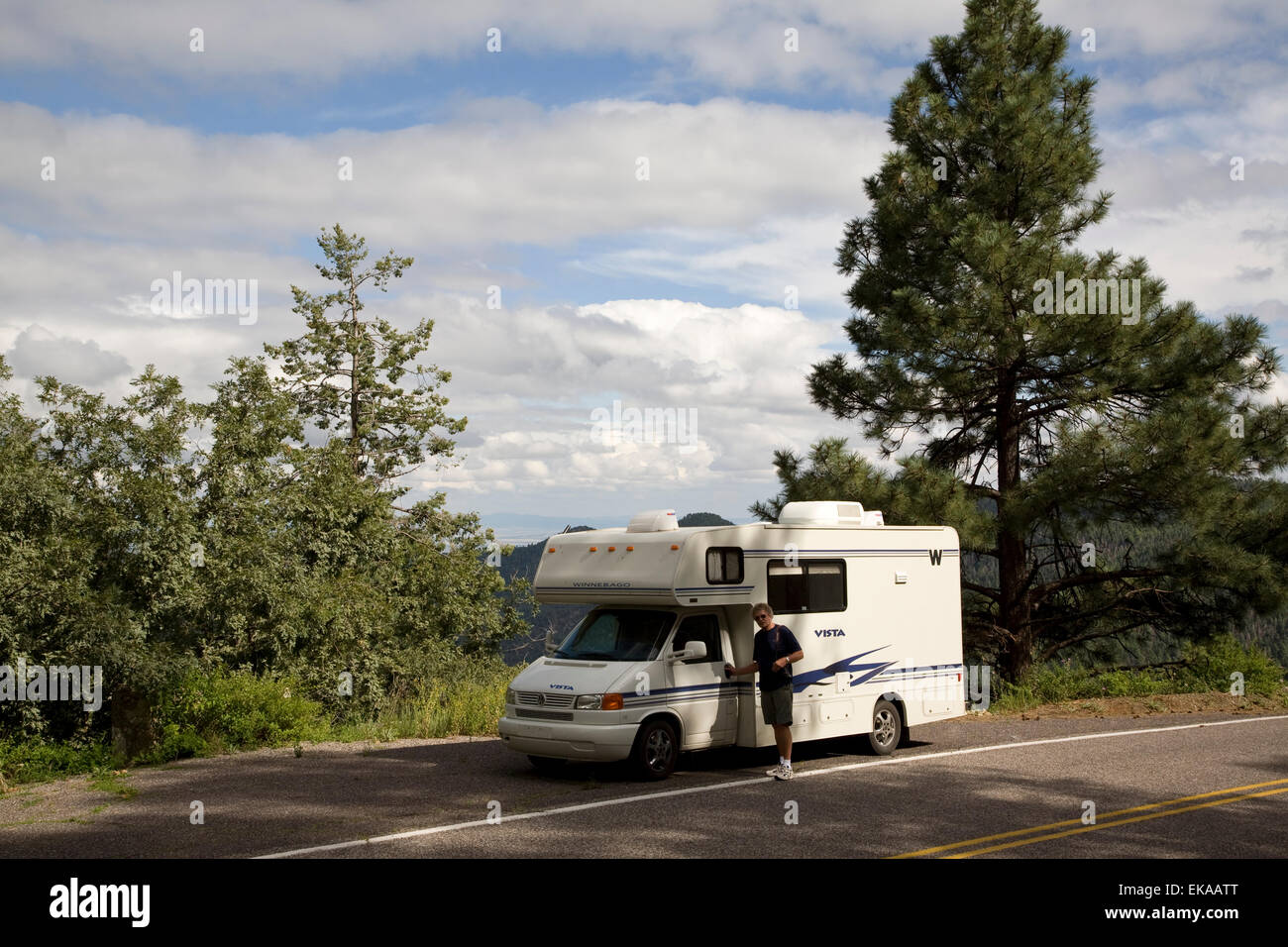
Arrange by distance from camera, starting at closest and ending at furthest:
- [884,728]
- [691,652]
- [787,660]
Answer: [787,660], [691,652], [884,728]

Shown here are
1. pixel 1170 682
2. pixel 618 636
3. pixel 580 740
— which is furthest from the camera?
pixel 1170 682

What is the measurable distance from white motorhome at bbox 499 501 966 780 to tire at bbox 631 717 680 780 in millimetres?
16

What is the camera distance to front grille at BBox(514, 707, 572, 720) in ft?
37.5

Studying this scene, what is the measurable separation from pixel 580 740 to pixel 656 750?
2.98 feet

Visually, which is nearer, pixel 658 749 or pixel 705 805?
pixel 705 805

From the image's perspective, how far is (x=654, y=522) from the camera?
41.5ft

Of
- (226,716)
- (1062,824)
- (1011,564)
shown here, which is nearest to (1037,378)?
(1011,564)

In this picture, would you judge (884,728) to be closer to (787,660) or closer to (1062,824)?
(787,660)

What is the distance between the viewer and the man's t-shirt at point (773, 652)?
11570 mm

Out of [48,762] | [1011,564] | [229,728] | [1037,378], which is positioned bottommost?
[48,762]

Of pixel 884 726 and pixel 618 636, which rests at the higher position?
pixel 618 636

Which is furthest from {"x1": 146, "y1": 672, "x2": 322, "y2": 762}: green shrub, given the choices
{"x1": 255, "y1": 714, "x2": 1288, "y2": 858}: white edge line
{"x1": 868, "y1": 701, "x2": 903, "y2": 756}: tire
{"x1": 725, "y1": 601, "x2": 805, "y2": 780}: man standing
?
{"x1": 868, "y1": 701, "x2": 903, "y2": 756}: tire

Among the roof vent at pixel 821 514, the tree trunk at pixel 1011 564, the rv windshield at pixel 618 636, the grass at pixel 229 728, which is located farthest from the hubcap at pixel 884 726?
the tree trunk at pixel 1011 564

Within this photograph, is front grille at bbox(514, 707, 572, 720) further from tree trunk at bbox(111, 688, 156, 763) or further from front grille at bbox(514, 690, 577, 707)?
tree trunk at bbox(111, 688, 156, 763)
